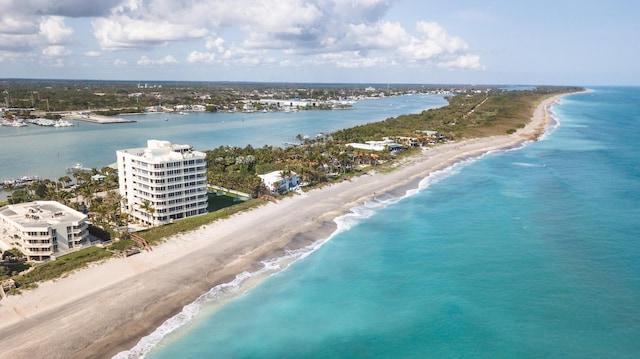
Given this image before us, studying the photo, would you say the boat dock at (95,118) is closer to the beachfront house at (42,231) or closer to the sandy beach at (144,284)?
the sandy beach at (144,284)

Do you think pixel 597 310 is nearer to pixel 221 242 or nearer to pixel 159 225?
pixel 221 242

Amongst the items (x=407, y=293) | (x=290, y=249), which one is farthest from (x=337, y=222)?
(x=407, y=293)

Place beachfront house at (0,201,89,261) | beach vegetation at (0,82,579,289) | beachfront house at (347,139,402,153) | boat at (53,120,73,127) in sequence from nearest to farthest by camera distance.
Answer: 1. beachfront house at (0,201,89,261)
2. beach vegetation at (0,82,579,289)
3. beachfront house at (347,139,402,153)
4. boat at (53,120,73,127)

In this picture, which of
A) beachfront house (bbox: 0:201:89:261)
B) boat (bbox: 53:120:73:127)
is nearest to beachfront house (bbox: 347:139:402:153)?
beachfront house (bbox: 0:201:89:261)

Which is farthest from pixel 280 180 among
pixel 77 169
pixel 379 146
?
pixel 77 169

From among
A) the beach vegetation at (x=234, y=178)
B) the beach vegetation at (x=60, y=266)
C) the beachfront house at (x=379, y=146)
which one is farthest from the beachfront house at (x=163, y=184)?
the beachfront house at (x=379, y=146)

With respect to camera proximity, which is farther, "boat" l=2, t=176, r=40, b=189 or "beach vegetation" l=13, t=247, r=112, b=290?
"boat" l=2, t=176, r=40, b=189

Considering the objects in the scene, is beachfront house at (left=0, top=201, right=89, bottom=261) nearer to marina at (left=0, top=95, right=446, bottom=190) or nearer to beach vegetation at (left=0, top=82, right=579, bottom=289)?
beach vegetation at (left=0, top=82, right=579, bottom=289)
